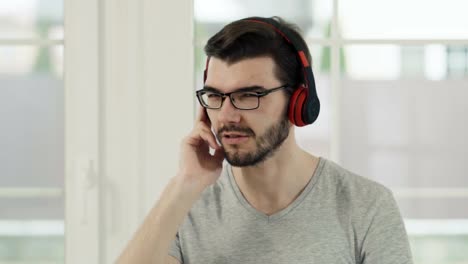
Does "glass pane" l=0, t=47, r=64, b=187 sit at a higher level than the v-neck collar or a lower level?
higher

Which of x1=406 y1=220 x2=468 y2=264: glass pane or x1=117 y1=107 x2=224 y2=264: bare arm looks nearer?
x1=117 y1=107 x2=224 y2=264: bare arm

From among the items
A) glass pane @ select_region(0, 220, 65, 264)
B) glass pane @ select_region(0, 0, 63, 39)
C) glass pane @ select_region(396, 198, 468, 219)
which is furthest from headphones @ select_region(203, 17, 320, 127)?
glass pane @ select_region(0, 220, 65, 264)

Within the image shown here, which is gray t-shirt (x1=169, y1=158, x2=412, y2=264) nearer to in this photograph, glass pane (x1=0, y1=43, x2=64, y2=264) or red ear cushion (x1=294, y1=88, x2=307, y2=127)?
red ear cushion (x1=294, y1=88, x2=307, y2=127)

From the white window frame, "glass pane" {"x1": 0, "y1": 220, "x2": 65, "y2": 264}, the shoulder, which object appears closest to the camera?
the shoulder

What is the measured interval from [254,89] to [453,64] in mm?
907

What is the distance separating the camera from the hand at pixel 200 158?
193 cm

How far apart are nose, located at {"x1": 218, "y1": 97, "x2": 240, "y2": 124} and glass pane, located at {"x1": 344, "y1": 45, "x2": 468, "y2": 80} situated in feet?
2.33

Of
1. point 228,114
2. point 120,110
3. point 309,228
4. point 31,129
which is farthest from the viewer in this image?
point 31,129

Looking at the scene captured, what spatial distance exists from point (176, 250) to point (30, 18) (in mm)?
994

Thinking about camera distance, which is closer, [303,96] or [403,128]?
[303,96]

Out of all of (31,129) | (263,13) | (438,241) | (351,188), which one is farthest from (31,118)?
(438,241)

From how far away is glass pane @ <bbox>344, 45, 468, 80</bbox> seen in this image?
7.83 feet

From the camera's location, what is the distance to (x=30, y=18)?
2.38 meters

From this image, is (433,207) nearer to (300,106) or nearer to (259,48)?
(300,106)
